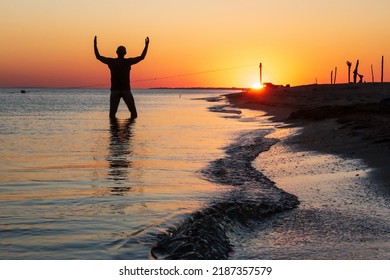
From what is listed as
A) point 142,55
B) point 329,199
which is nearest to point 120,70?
point 142,55

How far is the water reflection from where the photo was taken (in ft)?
24.9

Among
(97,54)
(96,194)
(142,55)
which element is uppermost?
(97,54)

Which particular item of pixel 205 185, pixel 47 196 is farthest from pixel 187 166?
pixel 47 196

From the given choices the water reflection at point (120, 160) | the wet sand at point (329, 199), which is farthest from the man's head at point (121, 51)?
the wet sand at point (329, 199)

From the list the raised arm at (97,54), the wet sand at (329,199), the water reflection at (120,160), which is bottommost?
the wet sand at (329,199)

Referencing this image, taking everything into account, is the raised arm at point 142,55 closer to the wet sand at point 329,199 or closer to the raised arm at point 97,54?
the raised arm at point 97,54

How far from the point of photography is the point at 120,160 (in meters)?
10.4

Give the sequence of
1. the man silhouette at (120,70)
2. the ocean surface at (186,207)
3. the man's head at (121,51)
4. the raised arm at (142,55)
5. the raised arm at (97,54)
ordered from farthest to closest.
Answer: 1. the man's head at (121,51)
2. the man silhouette at (120,70)
3. the raised arm at (97,54)
4. the raised arm at (142,55)
5. the ocean surface at (186,207)

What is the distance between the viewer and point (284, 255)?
4555mm

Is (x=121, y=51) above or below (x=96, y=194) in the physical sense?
above

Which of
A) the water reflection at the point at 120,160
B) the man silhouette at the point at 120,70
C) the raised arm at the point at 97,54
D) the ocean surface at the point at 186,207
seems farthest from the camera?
the man silhouette at the point at 120,70

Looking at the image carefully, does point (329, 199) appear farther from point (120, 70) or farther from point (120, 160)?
point (120, 70)

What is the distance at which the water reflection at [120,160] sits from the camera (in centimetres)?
758

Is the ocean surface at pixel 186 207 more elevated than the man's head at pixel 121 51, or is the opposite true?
the man's head at pixel 121 51
